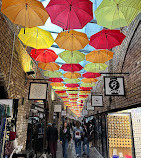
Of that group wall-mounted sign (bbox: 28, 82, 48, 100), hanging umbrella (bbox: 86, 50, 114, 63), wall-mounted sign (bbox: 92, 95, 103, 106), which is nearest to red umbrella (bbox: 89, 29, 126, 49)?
hanging umbrella (bbox: 86, 50, 114, 63)

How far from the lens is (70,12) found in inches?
129

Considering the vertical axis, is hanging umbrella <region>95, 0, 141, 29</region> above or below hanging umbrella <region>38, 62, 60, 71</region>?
above

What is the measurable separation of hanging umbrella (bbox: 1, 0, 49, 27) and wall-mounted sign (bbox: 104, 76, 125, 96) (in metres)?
3.27

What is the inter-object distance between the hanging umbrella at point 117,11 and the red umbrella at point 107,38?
3.31ft

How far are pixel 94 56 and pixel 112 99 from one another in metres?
2.59

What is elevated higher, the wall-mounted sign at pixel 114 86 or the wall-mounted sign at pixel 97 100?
the wall-mounted sign at pixel 114 86

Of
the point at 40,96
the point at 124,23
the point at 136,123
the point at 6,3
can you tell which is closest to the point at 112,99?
the point at 136,123

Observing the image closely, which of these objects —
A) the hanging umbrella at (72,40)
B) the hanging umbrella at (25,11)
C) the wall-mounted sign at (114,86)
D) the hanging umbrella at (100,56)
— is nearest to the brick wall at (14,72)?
the hanging umbrella at (25,11)

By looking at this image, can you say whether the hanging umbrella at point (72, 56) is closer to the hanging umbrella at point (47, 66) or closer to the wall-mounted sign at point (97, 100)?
the hanging umbrella at point (47, 66)

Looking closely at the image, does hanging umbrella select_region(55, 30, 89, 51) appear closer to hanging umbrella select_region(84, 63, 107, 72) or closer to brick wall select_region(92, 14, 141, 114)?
brick wall select_region(92, 14, 141, 114)

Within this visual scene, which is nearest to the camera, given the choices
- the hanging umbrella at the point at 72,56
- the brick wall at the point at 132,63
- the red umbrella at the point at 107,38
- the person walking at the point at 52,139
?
the brick wall at the point at 132,63

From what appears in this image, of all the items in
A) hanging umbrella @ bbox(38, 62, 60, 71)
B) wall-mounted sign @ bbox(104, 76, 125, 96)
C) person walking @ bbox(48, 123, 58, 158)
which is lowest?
person walking @ bbox(48, 123, 58, 158)

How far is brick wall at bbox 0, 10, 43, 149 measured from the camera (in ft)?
12.2

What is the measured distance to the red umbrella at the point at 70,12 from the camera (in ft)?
10.4
